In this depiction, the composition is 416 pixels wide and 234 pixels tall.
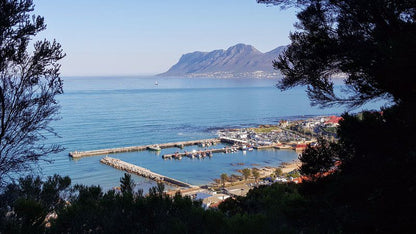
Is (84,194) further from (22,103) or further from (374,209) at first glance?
(374,209)

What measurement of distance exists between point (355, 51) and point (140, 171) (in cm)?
2266

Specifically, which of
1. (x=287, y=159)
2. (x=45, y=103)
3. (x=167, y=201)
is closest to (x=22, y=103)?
(x=45, y=103)

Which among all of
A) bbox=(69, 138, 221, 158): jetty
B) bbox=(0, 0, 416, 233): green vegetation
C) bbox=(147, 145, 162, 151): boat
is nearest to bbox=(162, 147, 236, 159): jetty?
bbox=(147, 145, 162, 151): boat

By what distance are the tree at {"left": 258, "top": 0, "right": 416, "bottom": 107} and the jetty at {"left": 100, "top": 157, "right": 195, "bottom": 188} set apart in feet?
57.1

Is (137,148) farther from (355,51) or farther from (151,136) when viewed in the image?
(355,51)

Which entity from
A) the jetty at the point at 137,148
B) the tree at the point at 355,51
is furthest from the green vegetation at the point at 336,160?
the jetty at the point at 137,148

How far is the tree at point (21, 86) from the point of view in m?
4.32

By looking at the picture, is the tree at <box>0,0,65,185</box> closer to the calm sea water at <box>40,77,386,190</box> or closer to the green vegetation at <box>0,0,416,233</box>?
the green vegetation at <box>0,0,416,233</box>

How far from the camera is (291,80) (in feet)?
17.8

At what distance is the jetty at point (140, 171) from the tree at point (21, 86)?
17.6m

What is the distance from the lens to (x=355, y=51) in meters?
4.21

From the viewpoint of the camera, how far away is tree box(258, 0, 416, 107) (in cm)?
337

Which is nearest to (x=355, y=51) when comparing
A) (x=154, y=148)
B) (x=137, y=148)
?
(x=154, y=148)

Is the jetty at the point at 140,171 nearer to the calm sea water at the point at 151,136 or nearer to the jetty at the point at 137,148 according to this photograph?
the calm sea water at the point at 151,136
